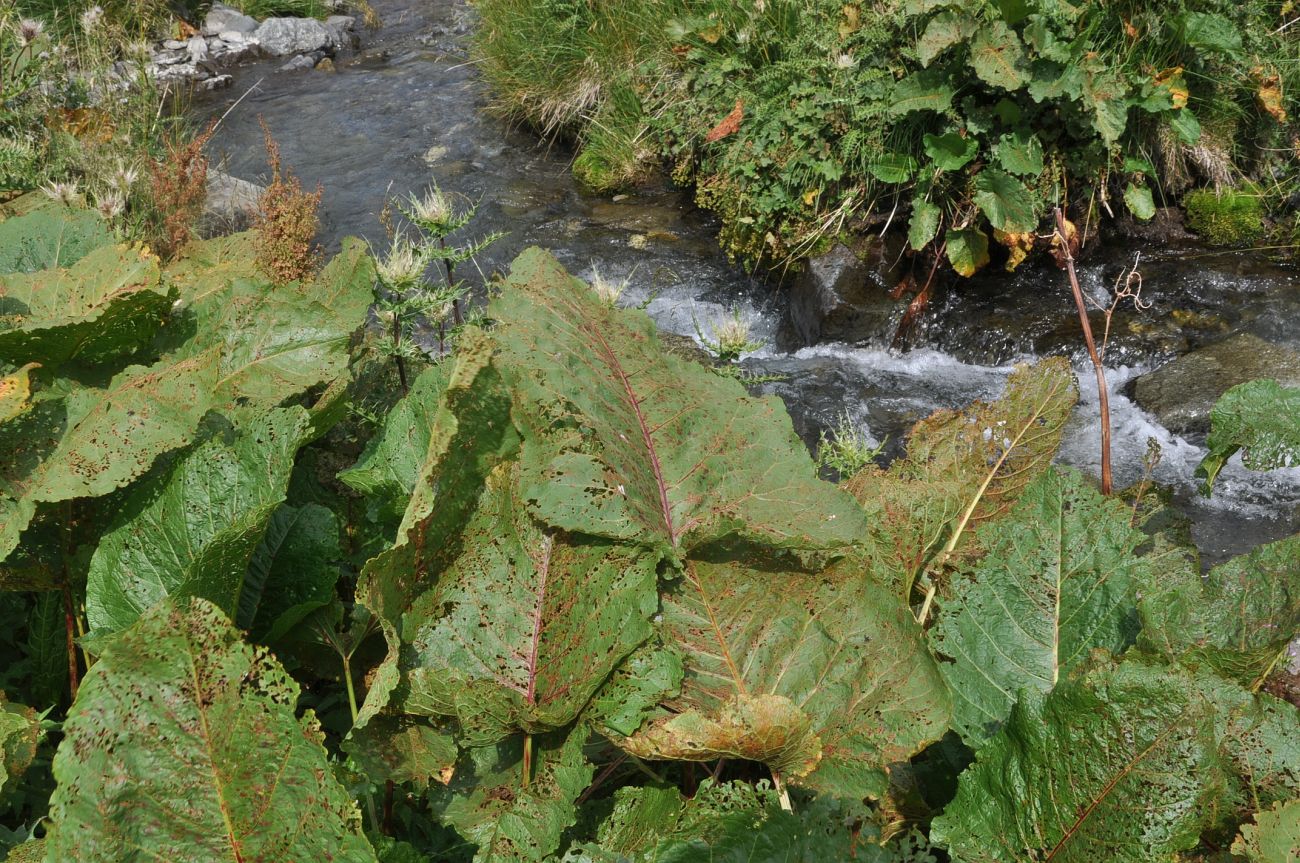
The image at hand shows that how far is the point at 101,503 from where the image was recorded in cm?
166

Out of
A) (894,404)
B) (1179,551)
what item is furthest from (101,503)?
(894,404)

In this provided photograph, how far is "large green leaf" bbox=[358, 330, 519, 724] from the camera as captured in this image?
45.7 inches

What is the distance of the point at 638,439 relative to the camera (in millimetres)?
1344

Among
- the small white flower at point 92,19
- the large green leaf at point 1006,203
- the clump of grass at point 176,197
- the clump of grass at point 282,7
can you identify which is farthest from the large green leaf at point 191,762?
the clump of grass at point 282,7

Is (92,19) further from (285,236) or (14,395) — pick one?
(14,395)

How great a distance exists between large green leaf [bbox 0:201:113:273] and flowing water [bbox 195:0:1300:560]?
322 centimetres

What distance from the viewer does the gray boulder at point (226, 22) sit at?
516 inches

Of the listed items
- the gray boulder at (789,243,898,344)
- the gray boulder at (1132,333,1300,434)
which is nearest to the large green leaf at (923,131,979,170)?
the gray boulder at (789,243,898,344)

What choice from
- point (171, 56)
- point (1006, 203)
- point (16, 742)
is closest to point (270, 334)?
point (16, 742)

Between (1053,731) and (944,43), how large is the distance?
234 inches

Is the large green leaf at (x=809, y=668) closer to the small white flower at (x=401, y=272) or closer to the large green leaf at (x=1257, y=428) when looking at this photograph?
the large green leaf at (x=1257, y=428)

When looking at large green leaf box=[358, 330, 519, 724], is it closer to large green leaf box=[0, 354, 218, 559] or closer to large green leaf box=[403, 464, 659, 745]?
large green leaf box=[403, 464, 659, 745]

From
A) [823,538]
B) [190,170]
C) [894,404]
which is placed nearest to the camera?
[823,538]

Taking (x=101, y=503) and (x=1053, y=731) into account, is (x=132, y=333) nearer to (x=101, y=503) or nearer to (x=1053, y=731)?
(x=101, y=503)
